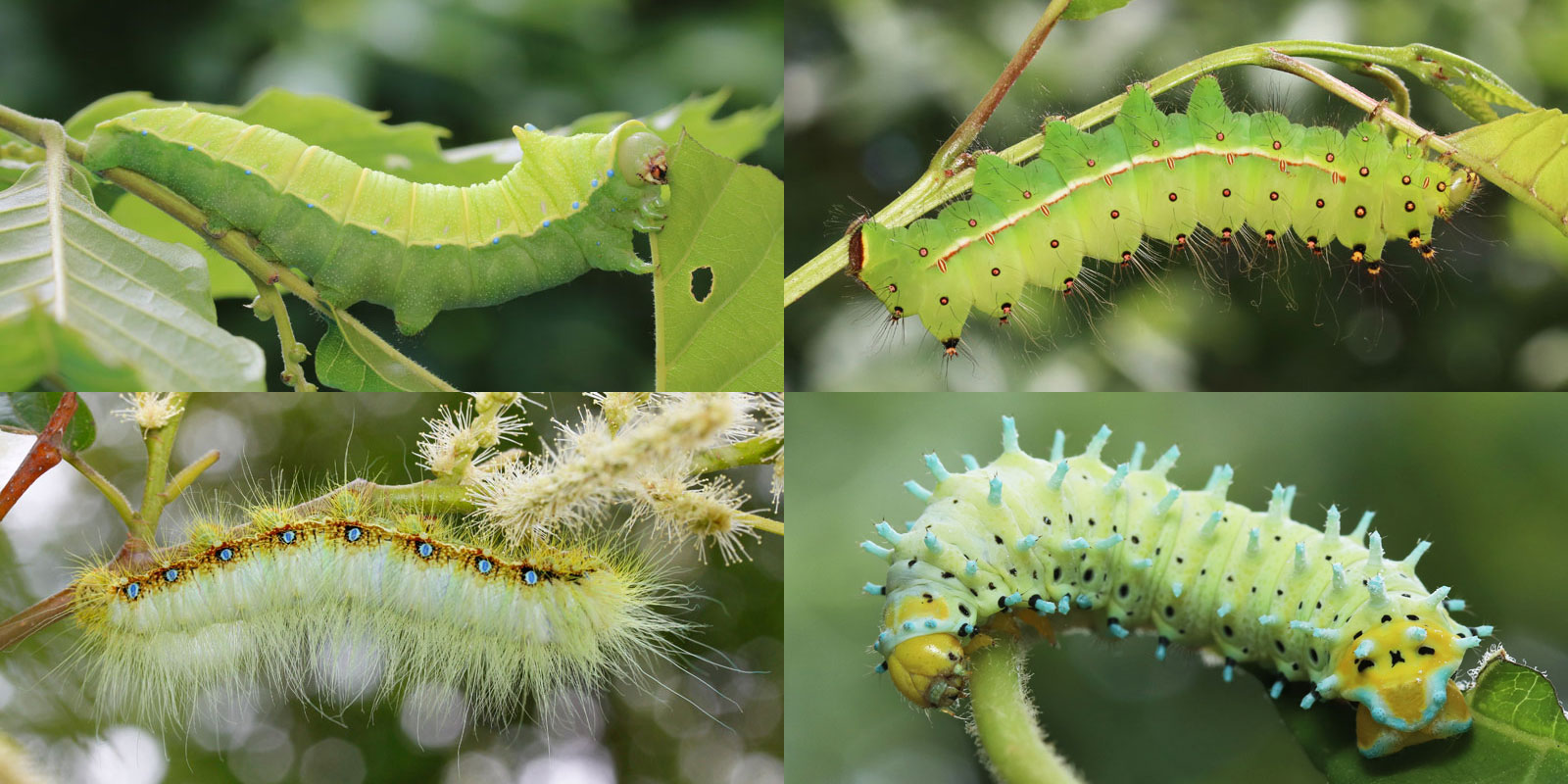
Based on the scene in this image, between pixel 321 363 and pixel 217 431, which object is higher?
pixel 321 363

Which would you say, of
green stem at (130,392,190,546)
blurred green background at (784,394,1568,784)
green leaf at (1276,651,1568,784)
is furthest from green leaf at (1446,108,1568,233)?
green stem at (130,392,190,546)

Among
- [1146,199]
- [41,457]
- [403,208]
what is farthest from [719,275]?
[41,457]

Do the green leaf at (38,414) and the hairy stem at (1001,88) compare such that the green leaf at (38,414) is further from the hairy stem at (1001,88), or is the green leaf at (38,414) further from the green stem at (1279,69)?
the hairy stem at (1001,88)

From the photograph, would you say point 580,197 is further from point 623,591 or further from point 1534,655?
point 1534,655

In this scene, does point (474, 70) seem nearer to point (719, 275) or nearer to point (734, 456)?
point (719, 275)

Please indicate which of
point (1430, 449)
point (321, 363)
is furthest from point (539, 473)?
point (1430, 449)

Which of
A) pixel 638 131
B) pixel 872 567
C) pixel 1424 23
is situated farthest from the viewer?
pixel 1424 23
